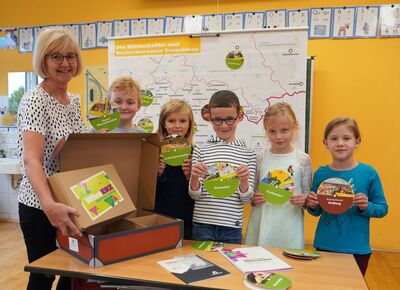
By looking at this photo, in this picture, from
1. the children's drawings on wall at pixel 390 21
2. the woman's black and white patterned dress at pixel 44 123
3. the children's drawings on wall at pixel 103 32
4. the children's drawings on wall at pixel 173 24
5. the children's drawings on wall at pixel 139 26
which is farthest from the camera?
the children's drawings on wall at pixel 103 32

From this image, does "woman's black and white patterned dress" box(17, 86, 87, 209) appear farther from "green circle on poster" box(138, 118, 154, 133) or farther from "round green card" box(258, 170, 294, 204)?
"green circle on poster" box(138, 118, 154, 133)

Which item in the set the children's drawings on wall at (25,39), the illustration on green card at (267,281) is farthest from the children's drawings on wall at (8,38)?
the illustration on green card at (267,281)

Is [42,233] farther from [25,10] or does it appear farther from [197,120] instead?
[25,10]

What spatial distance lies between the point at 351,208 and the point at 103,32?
3220 mm

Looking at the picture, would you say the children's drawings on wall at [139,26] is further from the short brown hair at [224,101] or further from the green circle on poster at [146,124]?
the short brown hair at [224,101]

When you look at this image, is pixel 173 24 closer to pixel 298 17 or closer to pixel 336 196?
pixel 298 17

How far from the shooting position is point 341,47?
331cm

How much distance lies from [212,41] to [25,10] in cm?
249

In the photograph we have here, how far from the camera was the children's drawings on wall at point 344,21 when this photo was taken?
3.24 meters

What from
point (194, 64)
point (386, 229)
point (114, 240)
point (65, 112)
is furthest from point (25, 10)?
point (386, 229)

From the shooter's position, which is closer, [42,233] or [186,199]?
[42,233]

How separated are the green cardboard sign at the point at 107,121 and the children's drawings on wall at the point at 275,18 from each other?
2.19 metres

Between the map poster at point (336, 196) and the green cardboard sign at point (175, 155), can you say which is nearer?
the map poster at point (336, 196)

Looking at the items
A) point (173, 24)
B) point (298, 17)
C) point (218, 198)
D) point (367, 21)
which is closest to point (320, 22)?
point (298, 17)
